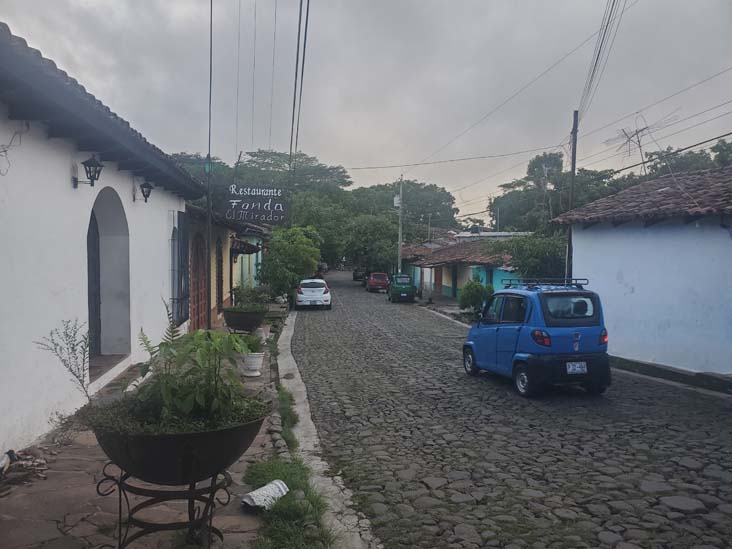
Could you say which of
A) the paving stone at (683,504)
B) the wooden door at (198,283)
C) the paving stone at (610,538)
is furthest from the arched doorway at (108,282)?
the paving stone at (683,504)

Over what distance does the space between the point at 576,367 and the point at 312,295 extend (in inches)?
708

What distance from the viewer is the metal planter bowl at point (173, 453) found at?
10.6ft

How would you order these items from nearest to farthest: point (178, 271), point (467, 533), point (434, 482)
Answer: point (467, 533) < point (434, 482) < point (178, 271)

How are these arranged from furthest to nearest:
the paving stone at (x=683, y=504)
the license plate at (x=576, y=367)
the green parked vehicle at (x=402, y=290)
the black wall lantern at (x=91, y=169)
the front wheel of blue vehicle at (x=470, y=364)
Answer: the green parked vehicle at (x=402, y=290)
the front wheel of blue vehicle at (x=470, y=364)
the license plate at (x=576, y=367)
the black wall lantern at (x=91, y=169)
the paving stone at (x=683, y=504)

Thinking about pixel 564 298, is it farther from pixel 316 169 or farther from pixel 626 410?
pixel 316 169

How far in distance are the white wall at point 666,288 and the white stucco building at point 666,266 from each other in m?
0.02

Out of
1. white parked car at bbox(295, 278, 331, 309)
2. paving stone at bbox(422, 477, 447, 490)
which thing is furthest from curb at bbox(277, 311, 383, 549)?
white parked car at bbox(295, 278, 331, 309)

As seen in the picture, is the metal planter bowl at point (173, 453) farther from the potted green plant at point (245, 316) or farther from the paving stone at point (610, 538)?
the potted green plant at point (245, 316)

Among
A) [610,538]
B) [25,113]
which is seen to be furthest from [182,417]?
[25,113]

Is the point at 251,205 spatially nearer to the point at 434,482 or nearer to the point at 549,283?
the point at 549,283

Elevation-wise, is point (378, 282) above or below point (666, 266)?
below

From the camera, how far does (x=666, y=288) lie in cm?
1164

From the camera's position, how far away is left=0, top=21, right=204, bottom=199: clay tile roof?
4176 mm

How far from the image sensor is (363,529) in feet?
14.4
